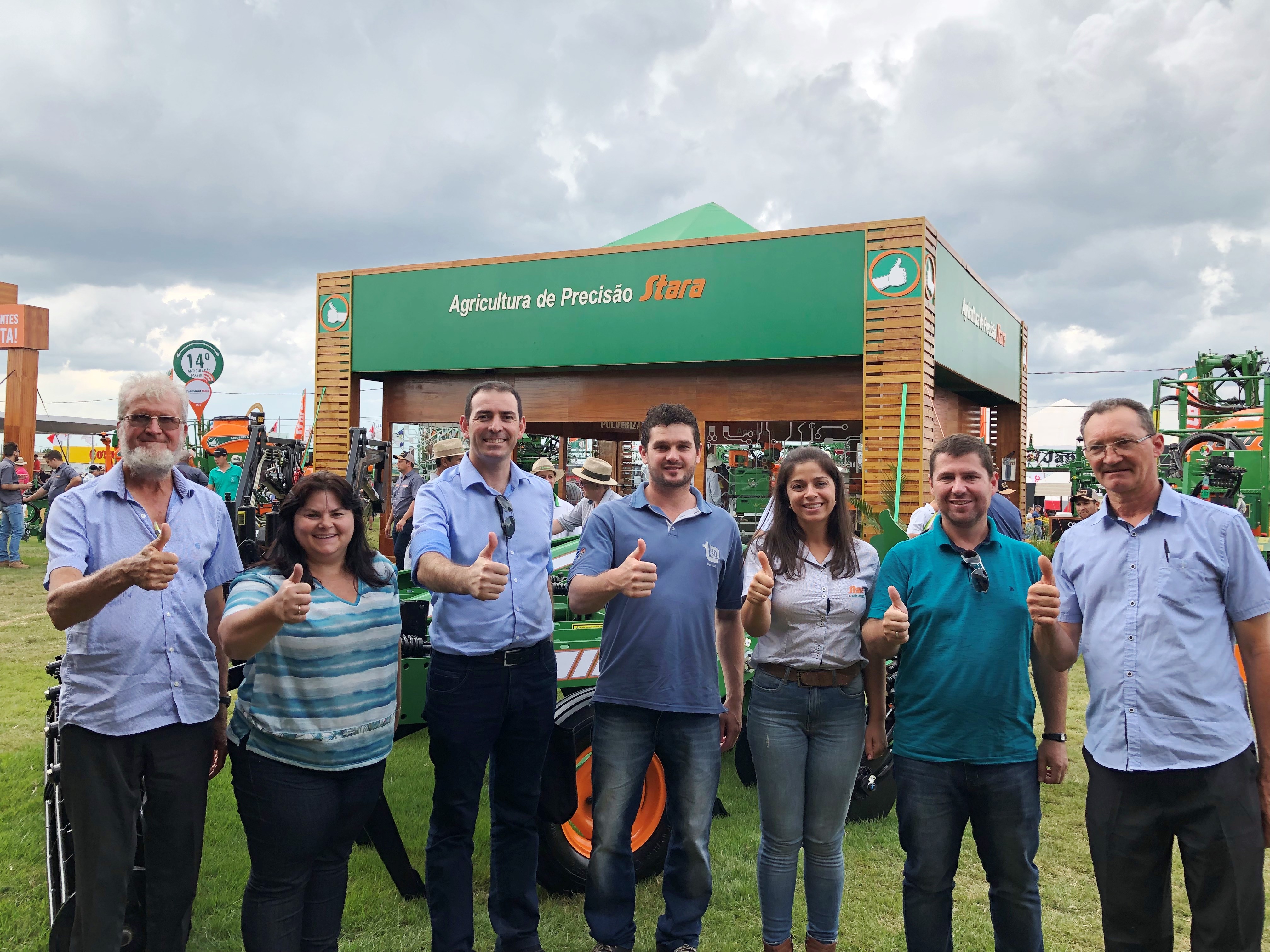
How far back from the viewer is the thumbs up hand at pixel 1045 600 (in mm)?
2299

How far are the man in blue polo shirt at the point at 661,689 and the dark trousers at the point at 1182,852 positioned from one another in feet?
3.77

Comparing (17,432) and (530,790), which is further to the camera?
(17,432)

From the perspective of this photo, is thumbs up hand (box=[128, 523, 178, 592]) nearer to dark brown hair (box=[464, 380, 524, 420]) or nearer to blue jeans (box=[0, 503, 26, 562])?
dark brown hair (box=[464, 380, 524, 420])

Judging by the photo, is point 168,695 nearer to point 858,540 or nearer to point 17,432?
point 858,540

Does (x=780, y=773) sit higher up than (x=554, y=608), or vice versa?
(x=554, y=608)

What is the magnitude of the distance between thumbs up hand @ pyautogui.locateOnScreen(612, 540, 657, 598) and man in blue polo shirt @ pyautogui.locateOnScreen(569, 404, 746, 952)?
16 cm

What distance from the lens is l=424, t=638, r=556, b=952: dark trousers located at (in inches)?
104

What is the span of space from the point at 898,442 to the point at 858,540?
6234 millimetres

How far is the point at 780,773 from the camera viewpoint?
105 inches

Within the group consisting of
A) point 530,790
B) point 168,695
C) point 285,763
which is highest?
point 168,695

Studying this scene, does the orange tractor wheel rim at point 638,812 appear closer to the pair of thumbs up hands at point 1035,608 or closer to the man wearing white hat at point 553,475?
the pair of thumbs up hands at point 1035,608

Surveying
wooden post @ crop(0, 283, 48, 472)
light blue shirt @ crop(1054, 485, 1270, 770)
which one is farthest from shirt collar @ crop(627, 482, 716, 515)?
wooden post @ crop(0, 283, 48, 472)

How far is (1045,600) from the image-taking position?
2.30 metres

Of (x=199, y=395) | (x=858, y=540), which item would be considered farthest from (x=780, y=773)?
(x=199, y=395)
